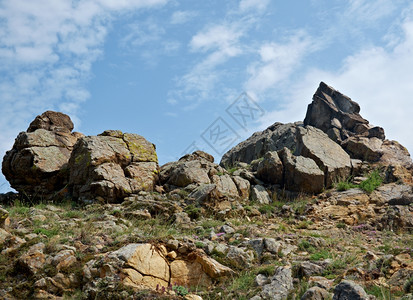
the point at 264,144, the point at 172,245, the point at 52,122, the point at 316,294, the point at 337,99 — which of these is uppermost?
the point at 337,99

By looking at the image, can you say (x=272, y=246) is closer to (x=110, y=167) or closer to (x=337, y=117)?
(x=110, y=167)

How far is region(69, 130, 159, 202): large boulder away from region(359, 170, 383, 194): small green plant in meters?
8.78

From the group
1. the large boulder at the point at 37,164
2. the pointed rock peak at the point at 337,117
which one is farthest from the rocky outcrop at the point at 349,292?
the pointed rock peak at the point at 337,117

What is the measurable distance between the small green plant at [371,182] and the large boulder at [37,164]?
12344 mm

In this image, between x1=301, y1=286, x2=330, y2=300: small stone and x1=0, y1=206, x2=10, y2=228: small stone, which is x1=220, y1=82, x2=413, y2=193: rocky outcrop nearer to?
x1=301, y1=286, x2=330, y2=300: small stone

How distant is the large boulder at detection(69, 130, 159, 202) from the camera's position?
50.5ft

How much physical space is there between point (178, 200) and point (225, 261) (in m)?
5.84

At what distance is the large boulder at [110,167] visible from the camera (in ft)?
50.5

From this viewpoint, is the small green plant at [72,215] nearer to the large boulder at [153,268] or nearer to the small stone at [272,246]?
the large boulder at [153,268]

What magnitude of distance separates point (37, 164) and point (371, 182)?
1388 centimetres

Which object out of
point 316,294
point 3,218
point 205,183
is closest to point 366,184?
point 205,183

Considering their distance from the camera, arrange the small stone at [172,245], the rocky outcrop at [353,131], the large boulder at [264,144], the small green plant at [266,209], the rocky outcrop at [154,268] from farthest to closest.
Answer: the large boulder at [264,144], the rocky outcrop at [353,131], the small green plant at [266,209], the small stone at [172,245], the rocky outcrop at [154,268]

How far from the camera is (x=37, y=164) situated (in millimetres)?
16453

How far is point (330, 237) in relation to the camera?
43.9ft
